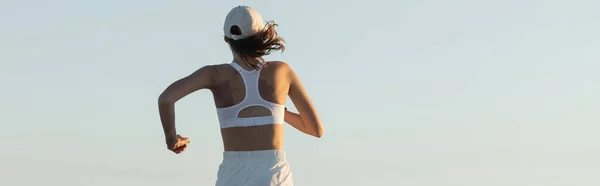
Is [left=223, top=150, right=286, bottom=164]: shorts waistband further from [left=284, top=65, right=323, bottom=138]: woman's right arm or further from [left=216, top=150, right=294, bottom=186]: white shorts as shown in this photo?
[left=284, top=65, right=323, bottom=138]: woman's right arm

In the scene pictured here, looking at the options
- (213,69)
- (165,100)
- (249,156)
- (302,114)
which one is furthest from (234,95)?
(302,114)

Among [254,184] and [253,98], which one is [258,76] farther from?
[254,184]

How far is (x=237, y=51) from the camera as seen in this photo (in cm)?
1023

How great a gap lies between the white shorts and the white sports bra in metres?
0.25

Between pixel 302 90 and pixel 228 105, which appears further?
pixel 302 90

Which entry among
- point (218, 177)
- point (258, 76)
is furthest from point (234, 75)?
point (218, 177)

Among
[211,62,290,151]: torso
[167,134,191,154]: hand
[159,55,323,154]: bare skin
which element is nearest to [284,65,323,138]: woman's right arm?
[159,55,323,154]: bare skin

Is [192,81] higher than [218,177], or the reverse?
[192,81]

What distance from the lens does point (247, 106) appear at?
10148 millimetres

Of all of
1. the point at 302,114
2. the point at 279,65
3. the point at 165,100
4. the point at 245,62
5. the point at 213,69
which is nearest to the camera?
the point at 165,100

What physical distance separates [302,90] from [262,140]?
2.52 ft

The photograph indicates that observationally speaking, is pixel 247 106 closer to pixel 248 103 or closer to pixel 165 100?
pixel 248 103

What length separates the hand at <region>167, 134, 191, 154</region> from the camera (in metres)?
9.83

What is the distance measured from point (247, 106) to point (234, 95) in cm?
14
